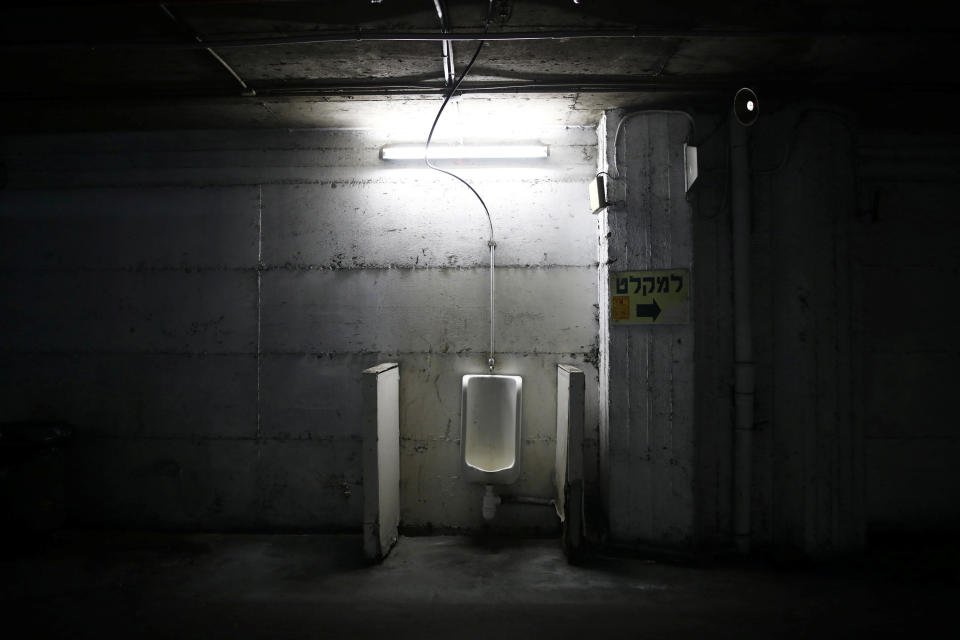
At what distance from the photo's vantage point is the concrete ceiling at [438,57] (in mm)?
2488

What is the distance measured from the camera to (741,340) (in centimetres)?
333

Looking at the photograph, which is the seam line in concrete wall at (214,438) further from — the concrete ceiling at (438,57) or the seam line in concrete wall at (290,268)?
the concrete ceiling at (438,57)

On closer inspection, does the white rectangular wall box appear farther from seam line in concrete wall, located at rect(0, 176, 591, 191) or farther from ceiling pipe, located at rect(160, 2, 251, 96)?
ceiling pipe, located at rect(160, 2, 251, 96)

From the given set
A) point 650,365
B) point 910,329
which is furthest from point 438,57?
point 910,329

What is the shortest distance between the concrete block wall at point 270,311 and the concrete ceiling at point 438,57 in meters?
0.41

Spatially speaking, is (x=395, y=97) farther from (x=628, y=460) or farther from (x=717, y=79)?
(x=628, y=460)

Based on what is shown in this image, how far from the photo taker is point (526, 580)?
301 cm

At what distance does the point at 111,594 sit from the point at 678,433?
11.8 feet

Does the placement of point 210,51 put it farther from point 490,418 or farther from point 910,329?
point 910,329

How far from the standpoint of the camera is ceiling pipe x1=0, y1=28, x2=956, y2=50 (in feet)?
8.41

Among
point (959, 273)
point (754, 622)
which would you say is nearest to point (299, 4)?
point (754, 622)

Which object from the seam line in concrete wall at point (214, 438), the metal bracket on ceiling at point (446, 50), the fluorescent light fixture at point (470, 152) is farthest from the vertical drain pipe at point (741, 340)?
the seam line in concrete wall at point (214, 438)

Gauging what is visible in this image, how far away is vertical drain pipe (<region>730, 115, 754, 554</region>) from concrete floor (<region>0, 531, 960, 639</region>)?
1.21ft

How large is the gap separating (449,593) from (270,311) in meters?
2.40
